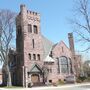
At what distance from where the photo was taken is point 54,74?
5481 centimetres

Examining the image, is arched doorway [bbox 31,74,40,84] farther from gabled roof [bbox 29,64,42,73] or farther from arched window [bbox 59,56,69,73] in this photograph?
arched window [bbox 59,56,69,73]

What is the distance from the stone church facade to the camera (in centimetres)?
5122

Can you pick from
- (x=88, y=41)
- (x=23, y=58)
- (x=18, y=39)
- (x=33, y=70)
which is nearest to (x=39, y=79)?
(x=33, y=70)

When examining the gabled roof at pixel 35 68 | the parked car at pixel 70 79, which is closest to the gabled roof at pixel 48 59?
the gabled roof at pixel 35 68

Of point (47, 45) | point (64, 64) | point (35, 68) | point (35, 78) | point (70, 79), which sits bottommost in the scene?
point (70, 79)

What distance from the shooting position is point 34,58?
172 feet

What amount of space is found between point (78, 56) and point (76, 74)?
7.39m

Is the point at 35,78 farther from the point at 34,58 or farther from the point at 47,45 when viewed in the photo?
the point at 47,45

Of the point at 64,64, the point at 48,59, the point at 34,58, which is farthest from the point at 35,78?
the point at 64,64

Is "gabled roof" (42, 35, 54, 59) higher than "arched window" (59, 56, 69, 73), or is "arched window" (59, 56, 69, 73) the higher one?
"gabled roof" (42, 35, 54, 59)

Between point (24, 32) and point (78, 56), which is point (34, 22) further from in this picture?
point (78, 56)

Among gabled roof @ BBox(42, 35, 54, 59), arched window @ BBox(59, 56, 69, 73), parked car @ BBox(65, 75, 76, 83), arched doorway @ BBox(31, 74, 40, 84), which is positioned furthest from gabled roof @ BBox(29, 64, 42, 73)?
parked car @ BBox(65, 75, 76, 83)

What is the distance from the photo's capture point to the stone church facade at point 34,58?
5122 centimetres

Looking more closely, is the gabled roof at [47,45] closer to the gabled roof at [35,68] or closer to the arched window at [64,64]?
the arched window at [64,64]
